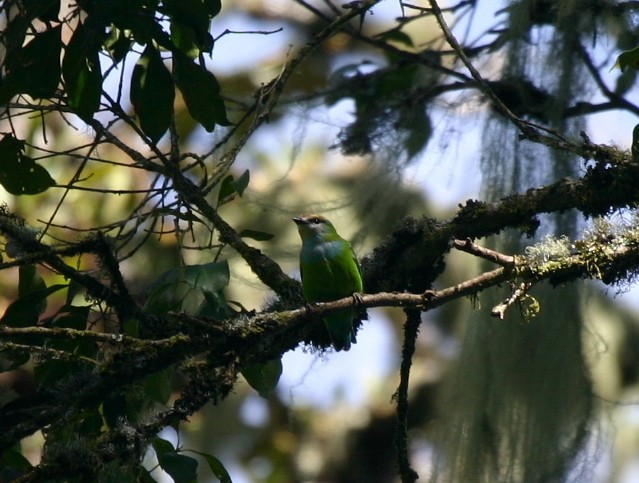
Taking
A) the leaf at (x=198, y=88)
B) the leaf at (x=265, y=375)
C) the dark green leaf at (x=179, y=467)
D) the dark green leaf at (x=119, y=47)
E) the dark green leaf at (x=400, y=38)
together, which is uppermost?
the dark green leaf at (x=400, y=38)

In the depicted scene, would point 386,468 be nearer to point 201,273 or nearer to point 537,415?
point 537,415

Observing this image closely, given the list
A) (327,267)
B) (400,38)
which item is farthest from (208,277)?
(400,38)

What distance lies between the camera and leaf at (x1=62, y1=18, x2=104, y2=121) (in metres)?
2.56

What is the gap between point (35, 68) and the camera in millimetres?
2576

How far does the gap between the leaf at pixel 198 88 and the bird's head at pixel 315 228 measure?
879mm

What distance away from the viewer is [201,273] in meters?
2.63

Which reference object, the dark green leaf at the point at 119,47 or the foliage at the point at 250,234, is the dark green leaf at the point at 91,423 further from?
the dark green leaf at the point at 119,47

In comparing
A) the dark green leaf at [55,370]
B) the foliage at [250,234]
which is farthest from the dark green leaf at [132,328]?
the dark green leaf at [55,370]

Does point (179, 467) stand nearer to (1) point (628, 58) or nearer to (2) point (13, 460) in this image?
(2) point (13, 460)

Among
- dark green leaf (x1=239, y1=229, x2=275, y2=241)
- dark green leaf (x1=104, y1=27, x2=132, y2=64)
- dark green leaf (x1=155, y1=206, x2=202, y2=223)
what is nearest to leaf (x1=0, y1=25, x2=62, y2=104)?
dark green leaf (x1=104, y1=27, x2=132, y2=64)

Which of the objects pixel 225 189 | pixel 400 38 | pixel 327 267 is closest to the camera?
pixel 225 189

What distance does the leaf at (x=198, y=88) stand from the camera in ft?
9.16

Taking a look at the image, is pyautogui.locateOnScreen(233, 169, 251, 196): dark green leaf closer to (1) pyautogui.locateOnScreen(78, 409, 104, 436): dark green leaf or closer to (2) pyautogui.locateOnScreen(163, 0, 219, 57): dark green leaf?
(2) pyautogui.locateOnScreen(163, 0, 219, 57): dark green leaf

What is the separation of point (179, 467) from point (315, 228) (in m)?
1.39
